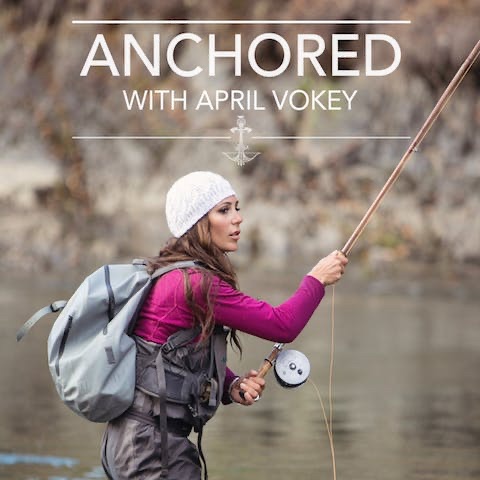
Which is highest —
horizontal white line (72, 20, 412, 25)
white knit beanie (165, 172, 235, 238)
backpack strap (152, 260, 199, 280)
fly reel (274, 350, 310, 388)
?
horizontal white line (72, 20, 412, 25)

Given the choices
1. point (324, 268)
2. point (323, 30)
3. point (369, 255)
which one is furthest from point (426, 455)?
point (323, 30)

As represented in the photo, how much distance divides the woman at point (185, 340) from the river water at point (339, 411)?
2.45m

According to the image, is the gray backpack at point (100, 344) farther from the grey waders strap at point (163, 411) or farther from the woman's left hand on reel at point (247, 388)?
the woman's left hand on reel at point (247, 388)

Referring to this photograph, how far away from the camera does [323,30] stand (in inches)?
674

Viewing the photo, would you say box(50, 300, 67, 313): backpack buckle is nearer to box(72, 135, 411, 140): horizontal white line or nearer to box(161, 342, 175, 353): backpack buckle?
box(161, 342, 175, 353): backpack buckle

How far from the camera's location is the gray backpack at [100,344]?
3.64 m

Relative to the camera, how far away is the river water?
647cm

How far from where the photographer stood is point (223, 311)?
3.74 m

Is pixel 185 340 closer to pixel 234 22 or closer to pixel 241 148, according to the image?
pixel 241 148

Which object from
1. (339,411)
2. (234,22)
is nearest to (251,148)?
(234,22)

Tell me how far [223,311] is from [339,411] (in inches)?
178

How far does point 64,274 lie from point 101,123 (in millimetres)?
2464

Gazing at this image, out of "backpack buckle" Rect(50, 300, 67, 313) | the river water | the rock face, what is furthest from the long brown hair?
the rock face

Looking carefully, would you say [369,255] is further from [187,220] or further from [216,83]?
[187,220]
